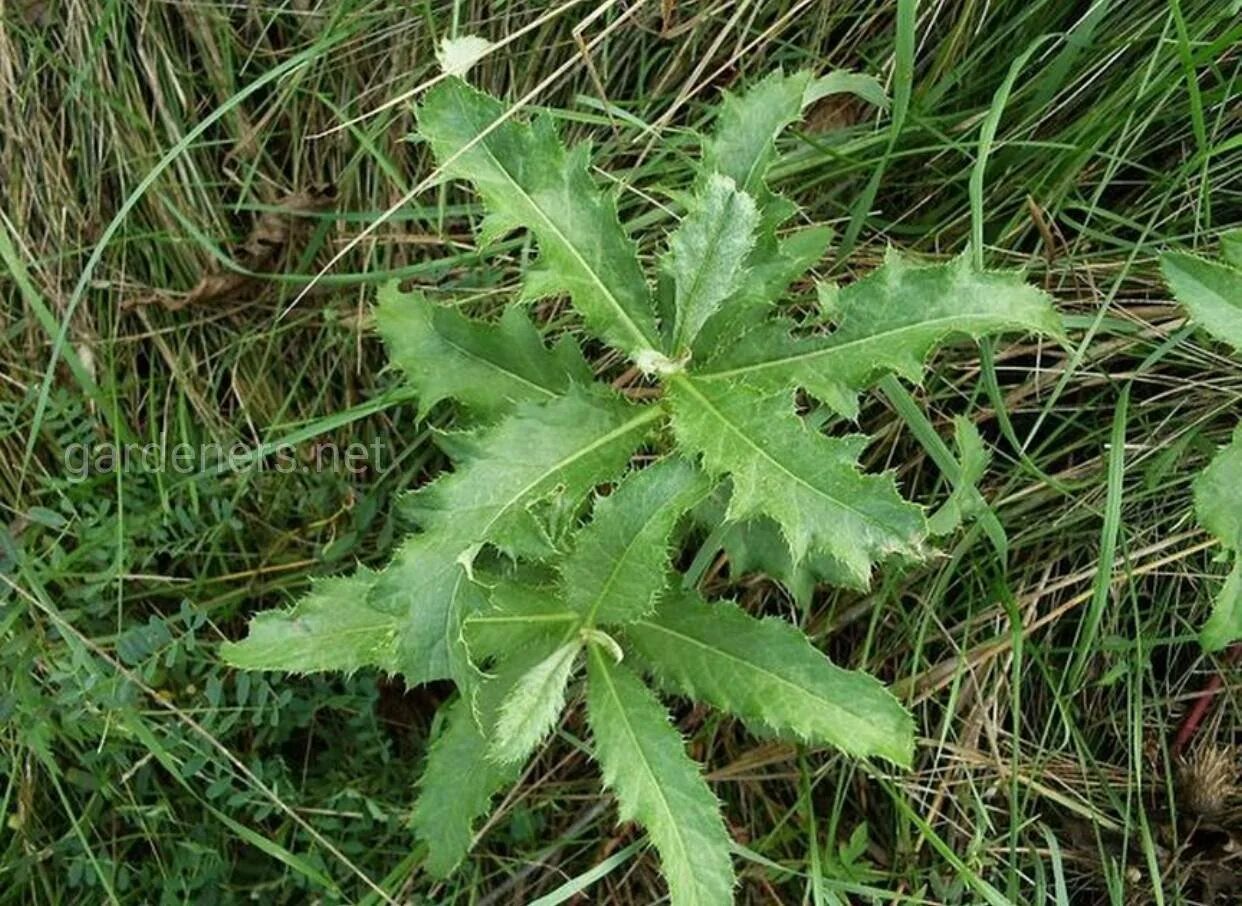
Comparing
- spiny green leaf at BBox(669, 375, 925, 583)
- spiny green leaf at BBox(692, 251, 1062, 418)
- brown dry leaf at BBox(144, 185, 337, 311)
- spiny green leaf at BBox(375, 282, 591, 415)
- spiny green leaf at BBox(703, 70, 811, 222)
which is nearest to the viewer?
spiny green leaf at BBox(669, 375, 925, 583)

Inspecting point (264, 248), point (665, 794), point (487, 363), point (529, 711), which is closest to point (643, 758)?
point (665, 794)

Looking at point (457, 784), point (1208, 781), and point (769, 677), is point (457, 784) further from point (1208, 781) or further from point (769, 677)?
point (1208, 781)

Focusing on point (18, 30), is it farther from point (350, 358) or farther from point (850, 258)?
point (850, 258)

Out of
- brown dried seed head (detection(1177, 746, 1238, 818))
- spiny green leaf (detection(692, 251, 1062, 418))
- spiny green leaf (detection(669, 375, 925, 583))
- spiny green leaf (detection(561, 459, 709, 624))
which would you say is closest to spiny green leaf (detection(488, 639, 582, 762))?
spiny green leaf (detection(561, 459, 709, 624))

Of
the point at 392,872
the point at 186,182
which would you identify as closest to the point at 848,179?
the point at 186,182

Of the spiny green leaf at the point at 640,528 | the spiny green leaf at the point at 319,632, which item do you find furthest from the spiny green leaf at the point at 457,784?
the spiny green leaf at the point at 640,528

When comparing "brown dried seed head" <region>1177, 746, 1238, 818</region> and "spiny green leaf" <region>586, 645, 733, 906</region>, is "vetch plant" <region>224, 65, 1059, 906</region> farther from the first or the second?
"brown dried seed head" <region>1177, 746, 1238, 818</region>
